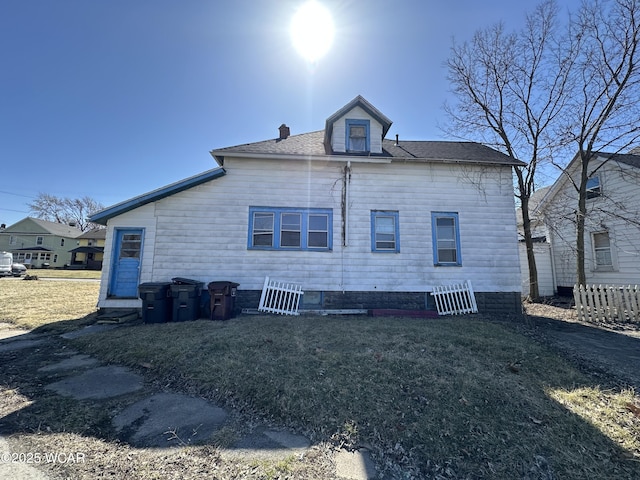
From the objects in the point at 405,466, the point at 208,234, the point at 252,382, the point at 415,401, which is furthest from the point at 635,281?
the point at 208,234

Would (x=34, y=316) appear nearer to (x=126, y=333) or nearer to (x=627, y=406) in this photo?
(x=126, y=333)

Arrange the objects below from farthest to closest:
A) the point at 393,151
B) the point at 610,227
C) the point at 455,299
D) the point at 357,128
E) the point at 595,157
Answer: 1. the point at 610,227
2. the point at 595,157
3. the point at 393,151
4. the point at 357,128
5. the point at 455,299

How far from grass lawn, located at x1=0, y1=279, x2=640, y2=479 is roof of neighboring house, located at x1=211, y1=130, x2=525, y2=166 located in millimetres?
5413

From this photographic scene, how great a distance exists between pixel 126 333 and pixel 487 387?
7.08 m

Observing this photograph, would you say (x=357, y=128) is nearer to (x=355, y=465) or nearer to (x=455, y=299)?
(x=455, y=299)

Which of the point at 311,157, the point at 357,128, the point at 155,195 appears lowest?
the point at 155,195

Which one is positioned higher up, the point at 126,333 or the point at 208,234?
the point at 208,234

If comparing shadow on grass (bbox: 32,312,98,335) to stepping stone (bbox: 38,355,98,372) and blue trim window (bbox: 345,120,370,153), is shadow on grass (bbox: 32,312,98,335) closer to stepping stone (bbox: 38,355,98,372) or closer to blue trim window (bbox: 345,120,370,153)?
stepping stone (bbox: 38,355,98,372)

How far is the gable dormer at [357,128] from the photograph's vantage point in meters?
9.45

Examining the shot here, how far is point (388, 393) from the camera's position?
11.7 feet

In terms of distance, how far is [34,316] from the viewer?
816cm

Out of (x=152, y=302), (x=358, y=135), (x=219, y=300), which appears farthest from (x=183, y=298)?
(x=358, y=135)

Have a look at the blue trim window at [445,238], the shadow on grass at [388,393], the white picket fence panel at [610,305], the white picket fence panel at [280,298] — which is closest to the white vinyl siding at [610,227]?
the white picket fence panel at [610,305]

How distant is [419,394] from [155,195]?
28.2ft
